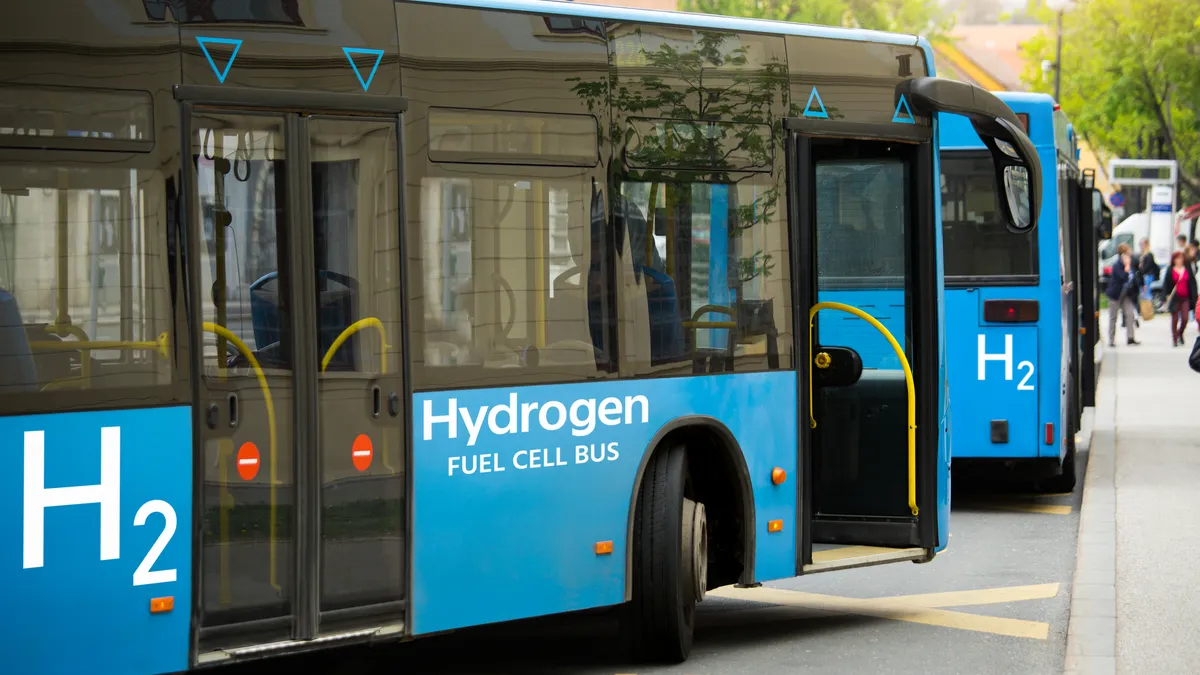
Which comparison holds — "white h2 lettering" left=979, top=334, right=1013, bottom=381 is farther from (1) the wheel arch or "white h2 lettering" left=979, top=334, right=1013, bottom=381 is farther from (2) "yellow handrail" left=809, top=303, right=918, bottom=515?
(1) the wheel arch

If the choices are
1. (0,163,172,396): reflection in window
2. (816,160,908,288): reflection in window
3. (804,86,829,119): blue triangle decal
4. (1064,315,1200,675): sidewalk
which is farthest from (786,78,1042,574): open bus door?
(0,163,172,396): reflection in window

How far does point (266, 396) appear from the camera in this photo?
6.10 meters

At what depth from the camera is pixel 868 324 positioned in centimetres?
877

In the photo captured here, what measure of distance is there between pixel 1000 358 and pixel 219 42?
773cm

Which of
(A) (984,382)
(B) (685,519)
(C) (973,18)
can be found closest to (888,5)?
(A) (984,382)

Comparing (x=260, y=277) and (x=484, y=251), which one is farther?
(x=484, y=251)

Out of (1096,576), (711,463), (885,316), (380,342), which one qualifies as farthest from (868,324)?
(380,342)

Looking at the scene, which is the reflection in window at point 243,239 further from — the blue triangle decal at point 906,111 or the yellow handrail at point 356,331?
the blue triangle decal at point 906,111

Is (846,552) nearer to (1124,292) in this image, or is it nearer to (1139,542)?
(1139,542)

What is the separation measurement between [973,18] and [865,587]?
16613 centimetres

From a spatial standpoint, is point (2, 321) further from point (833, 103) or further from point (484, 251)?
point (833, 103)

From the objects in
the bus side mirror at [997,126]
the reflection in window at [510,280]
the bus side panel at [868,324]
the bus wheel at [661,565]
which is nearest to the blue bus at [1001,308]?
the bus side panel at [868,324]

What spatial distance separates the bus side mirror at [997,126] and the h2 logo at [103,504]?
437 cm

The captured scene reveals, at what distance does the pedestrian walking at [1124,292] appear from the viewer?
30.8 meters
